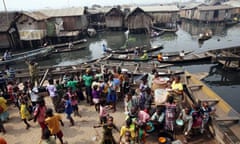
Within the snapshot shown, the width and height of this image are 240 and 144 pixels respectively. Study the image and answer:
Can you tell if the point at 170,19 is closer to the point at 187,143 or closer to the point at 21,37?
the point at 21,37

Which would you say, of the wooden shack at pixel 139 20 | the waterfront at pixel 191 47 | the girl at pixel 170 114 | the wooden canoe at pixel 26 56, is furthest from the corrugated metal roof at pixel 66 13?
the girl at pixel 170 114

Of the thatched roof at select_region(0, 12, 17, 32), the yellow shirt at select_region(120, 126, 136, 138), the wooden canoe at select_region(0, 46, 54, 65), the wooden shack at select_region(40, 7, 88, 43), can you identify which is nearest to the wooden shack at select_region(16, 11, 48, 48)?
the thatched roof at select_region(0, 12, 17, 32)

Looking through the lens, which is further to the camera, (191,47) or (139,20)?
(139,20)

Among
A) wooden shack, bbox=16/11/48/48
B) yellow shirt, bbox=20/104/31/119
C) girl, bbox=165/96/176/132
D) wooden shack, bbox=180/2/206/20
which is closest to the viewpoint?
girl, bbox=165/96/176/132

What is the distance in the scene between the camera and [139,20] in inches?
1473

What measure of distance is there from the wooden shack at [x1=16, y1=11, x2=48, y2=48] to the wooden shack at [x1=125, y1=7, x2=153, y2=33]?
16.3 m

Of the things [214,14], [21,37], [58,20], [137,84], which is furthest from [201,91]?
[214,14]

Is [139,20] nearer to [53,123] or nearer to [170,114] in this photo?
[170,114]

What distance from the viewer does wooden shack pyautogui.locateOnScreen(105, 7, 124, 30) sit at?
41.1 metres

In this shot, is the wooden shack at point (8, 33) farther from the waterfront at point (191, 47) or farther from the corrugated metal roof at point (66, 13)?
the waterfront at point (191, 47)

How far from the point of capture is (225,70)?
59.0ft

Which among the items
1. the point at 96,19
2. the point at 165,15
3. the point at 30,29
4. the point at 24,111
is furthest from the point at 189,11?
the point at 24,111

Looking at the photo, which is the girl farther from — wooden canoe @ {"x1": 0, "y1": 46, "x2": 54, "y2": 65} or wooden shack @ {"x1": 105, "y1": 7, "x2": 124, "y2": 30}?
wooden shack @ {"x1": 105, "y1": 7, "x2": 124, "y2": 30}

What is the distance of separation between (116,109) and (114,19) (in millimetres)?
36220
